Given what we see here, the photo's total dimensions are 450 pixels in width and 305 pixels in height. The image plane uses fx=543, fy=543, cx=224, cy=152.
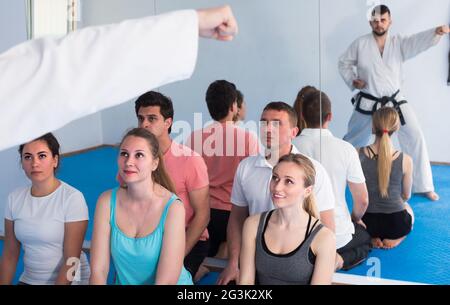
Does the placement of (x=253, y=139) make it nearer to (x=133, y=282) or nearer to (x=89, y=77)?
(x=133, y=282)

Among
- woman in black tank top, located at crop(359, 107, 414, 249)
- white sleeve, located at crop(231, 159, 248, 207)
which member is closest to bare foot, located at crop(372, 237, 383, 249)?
woman in black tank top, located at crop(359, 107, 414, 249)

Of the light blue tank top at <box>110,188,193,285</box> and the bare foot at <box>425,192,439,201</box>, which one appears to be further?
the bare foot at <box>425,192,439,201</box>

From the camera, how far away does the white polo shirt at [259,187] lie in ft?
8.40

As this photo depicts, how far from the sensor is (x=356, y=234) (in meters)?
2.95

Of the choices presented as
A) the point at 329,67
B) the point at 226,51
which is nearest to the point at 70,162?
the point at 226,51

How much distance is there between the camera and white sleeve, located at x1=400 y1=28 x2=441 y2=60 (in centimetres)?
266

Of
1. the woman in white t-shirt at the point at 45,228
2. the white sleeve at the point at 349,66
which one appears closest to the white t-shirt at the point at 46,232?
the woman in white t-shirt at the point at 45,228

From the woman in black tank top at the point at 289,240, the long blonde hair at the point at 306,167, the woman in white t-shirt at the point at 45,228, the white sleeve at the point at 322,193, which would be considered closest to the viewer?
the woman in black tank top at the point at 289,240

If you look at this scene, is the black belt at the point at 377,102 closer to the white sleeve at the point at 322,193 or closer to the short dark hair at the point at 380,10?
the short dark hair at the point at 380,10

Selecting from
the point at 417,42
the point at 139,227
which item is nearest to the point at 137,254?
the point at 139,227

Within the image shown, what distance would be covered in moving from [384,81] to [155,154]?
1.30 meters

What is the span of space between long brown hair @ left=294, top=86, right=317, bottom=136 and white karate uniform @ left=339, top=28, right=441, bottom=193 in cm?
20

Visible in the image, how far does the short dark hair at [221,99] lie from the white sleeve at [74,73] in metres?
2.37

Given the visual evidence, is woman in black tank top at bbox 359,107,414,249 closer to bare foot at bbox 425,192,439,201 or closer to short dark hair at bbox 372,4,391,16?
bare foot at bbox 425,192,439,201
